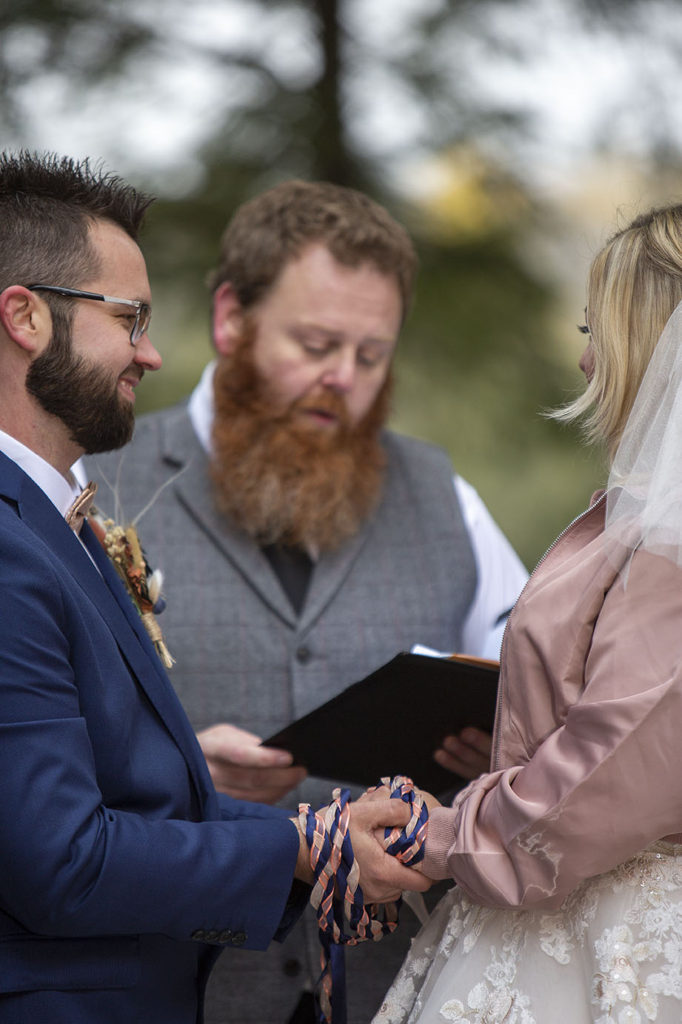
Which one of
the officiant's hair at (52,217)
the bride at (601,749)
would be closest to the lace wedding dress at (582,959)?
the bride at (601,749)

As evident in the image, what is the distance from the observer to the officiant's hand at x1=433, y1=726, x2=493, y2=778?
2.55 meters

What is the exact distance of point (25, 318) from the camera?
2090 mm

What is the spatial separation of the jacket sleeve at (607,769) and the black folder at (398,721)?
41cm

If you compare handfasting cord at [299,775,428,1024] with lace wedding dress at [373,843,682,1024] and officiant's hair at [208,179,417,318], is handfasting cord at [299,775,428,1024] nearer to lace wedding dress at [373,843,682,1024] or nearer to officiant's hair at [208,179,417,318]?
lace wedding dress at [373,843,682,1024]

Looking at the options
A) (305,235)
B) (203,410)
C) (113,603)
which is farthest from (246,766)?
(305,235)

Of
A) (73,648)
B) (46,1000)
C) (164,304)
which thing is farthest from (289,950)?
(164,304)

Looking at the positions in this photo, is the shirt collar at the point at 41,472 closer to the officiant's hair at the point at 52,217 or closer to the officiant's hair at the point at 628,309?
the officiant's hair at the point at 52,217

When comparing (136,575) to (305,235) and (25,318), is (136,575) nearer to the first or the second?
(25,318)

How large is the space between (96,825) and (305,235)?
77.0 inches

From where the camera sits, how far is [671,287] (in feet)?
6.51

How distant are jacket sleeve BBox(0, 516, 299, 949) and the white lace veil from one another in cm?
83

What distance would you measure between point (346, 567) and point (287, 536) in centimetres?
19

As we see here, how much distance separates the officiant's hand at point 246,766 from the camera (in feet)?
8.60

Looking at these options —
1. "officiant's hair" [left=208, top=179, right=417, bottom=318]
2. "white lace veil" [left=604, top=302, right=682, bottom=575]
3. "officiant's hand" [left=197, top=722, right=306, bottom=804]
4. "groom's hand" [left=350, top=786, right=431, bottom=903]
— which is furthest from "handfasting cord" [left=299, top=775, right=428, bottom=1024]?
"officiant's hair" [left=208, top=179, right=417, bottom=318]
